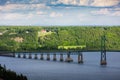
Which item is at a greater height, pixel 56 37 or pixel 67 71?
pixel 67 71

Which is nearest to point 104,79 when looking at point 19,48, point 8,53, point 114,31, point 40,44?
point 8,53

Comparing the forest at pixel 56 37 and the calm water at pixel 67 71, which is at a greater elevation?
the calm water at pixel 67 71

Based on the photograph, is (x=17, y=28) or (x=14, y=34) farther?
(x=17, y=28)

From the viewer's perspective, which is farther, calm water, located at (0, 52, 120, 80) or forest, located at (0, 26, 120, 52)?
forest, located at (0, 26, 120, 52)

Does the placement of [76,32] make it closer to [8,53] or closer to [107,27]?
[107,27]

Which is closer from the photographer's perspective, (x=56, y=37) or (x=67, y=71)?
(x=67, y=71)

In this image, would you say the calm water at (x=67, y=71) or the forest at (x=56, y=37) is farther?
the forest at (x=56, y=37)

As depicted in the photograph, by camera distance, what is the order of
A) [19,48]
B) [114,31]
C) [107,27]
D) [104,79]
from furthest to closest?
[107,27]
[114,31]
[19,48]
[104,79]

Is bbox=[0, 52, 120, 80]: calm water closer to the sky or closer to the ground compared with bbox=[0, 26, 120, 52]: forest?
closer to the sky
